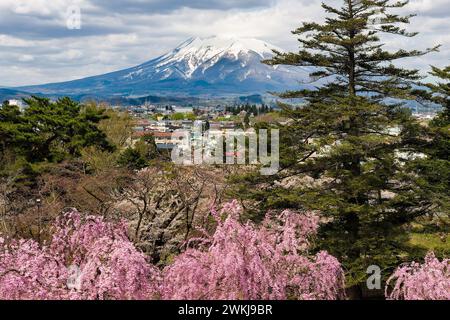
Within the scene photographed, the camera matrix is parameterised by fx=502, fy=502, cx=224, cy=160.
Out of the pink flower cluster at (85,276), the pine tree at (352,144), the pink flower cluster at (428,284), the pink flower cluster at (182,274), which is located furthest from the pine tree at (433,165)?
the pink flower cluster at (85,276)

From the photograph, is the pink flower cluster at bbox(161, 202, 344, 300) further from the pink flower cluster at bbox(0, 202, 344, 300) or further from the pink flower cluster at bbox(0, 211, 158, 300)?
the pink flower cluster at bbox(0, 211, 158, 300)

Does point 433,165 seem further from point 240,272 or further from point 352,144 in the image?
point 240,272

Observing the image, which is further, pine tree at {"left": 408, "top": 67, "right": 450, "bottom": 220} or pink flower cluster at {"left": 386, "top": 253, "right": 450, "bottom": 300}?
pine tree at {"left": 408, "top": 67, "right": 450, "bottom": 220}

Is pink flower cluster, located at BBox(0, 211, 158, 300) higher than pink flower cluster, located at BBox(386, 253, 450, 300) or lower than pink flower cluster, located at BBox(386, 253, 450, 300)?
higher

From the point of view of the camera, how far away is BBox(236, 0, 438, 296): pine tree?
1108 centimetres

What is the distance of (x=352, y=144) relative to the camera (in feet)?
36.2

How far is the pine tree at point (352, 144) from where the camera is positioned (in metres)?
11.1

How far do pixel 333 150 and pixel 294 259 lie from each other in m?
5.52

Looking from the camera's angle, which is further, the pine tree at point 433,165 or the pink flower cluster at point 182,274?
the pine tree at point 433,165

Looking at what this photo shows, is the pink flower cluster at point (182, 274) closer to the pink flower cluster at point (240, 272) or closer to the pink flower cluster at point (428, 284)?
the pink flower cluster at point (240, 272)

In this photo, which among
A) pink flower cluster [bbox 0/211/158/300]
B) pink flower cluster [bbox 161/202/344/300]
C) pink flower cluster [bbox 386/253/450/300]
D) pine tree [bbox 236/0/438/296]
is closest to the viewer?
pink flower cluster [bbox 0/211/158/300]

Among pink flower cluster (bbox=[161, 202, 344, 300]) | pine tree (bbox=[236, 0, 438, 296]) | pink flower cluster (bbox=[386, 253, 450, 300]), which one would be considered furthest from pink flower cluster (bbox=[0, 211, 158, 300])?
pine tree (bbox=[236, 0, 438, 296])

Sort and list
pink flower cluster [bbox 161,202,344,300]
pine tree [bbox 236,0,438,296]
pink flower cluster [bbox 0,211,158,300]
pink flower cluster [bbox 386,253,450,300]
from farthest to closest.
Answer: pine tree [bbox 236,0,438,296] → pink flower cluster [bbox 386,253,450,300] → pink flower cluster [bbox 161,202,344,300] → pink flower cluster [bbox 0,211,158,300]
